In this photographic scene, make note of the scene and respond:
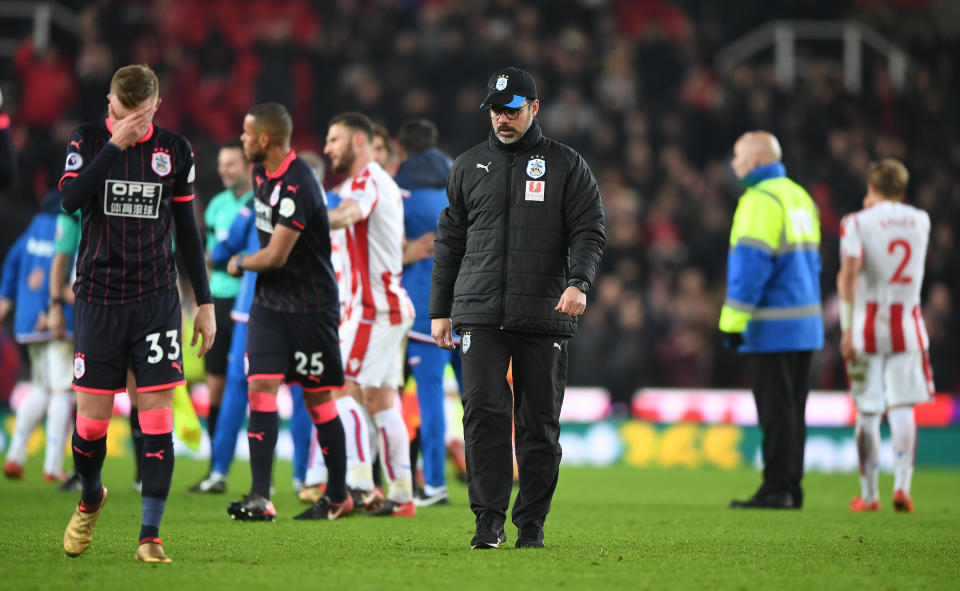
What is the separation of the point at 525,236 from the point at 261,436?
2253mm

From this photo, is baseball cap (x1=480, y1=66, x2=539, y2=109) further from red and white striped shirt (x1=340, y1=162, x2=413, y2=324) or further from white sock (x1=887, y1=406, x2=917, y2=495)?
white sock (x1=887, y1=406, x2=917, y2=495)

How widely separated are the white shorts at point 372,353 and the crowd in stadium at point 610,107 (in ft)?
26.9

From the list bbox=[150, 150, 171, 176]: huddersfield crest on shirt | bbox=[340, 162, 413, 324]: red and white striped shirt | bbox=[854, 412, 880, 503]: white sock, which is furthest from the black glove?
bbox=[150, 150, 171, 176]: huddersfield crest on shirt

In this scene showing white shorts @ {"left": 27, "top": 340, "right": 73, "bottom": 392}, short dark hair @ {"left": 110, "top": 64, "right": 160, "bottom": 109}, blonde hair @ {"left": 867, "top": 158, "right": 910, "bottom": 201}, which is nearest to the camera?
short dark hair @ {"left": 110, "top": 64, "right": 160, "bottom": 109}

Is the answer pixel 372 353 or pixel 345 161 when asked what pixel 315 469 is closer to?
pixel 372 353

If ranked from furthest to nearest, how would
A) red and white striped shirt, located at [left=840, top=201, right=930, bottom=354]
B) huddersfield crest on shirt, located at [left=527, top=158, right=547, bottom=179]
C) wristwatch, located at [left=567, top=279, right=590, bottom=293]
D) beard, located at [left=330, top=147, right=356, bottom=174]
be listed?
1. red and white striped shirt, located at [left=840, top=201, right=930, bottom=354]
2. beard, located at [left=330, top=147, right=356, bottom=174]
3. huddersfield crest on shirt, located at [left=527, top=158, right=547, bottom=179]
4. wristwatch, located at [left=567, top=279, right=590, bottom=293]

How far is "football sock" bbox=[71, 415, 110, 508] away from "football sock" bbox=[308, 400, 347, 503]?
190 cm

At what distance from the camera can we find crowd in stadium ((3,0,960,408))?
17.5 metres

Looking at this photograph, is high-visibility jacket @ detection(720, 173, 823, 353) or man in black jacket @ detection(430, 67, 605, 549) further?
high-visibility jacket @ detection(720, 173, 823, 353)

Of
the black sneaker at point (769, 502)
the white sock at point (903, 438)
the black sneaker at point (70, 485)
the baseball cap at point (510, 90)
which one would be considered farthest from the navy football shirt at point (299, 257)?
the white sock at point (903, 438)

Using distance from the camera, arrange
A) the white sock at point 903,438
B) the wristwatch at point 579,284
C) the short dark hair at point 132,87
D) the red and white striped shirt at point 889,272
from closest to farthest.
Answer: the short dark hair at point 132,87, the wristwatch at point 579,284, the white sock at point 903,438, the red and white striped shirt at point 889,272

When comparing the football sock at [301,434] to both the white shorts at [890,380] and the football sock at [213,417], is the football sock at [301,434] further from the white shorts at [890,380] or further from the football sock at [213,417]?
the white shorts at [890,380]

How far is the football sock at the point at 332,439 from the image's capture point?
7797 mm

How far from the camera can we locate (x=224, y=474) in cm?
1016
